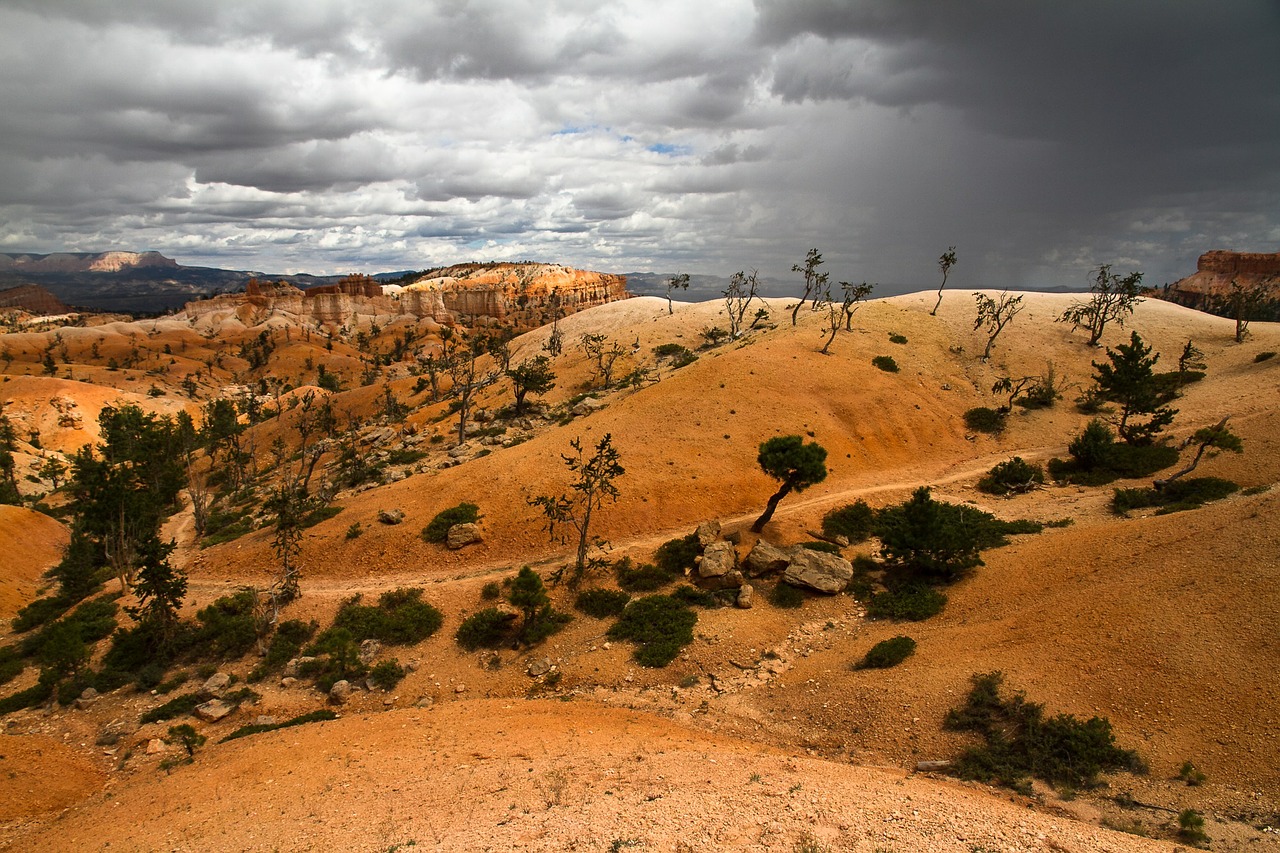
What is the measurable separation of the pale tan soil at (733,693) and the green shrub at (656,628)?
540 millimetres

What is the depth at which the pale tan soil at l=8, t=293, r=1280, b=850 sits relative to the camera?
1235 centimetres

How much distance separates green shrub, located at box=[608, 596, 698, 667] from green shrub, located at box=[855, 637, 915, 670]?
625 cm

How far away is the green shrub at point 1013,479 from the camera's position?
31906mm

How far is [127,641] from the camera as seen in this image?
23344 millimetres

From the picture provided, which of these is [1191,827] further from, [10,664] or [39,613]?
[39,613]

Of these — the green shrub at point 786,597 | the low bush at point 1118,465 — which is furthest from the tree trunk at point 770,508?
the low bush at point 1118,465

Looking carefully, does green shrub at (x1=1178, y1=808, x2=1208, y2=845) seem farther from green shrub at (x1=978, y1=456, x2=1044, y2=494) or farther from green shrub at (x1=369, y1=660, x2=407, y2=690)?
green shrub at (x1=978, y1=456, x2=1044, y2=494)

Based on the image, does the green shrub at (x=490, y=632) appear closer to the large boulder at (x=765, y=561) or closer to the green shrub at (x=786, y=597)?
the large boulder at (x=765, y=561)

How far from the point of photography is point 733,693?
64.2 ft

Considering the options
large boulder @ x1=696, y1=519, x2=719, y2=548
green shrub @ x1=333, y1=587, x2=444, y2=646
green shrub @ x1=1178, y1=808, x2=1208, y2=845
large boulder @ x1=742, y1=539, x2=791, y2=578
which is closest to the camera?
green shrub @ x1=1178, y1=808, x2=1208, y2=845

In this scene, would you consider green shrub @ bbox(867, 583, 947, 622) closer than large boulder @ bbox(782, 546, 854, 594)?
Yes

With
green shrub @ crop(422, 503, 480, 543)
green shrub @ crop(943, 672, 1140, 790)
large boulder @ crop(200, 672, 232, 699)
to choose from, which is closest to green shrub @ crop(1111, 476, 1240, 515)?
green shrub @ crop(943, 672, 1140, 790)

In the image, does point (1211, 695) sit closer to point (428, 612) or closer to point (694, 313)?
point (428, 612)

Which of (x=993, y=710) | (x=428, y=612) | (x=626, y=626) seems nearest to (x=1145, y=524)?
(x=993, y=710)
